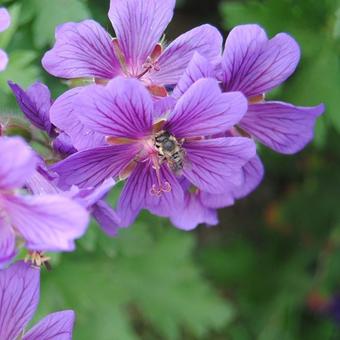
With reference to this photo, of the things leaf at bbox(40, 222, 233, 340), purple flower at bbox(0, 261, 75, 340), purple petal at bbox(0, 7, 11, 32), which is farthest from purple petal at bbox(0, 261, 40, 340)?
leaf at bbox(40, 222, 233, 340)

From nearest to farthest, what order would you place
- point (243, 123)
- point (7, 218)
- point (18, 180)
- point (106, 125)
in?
point (18, 180) → point (7, 218) → point (106, 125) → point (243, 123)

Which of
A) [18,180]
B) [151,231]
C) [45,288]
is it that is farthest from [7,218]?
[151,231]

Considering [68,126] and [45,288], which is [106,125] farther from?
[45,288]

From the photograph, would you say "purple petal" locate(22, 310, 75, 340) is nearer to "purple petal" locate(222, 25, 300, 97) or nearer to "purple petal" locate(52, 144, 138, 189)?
"purple petal" locate(52, 144, 138, 189)

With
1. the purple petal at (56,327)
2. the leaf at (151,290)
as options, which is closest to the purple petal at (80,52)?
the purple petal at (56,327)

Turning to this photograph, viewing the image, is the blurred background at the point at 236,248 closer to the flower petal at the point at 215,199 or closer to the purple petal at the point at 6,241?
the flower petal at the point at 215,199
